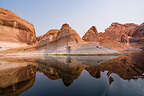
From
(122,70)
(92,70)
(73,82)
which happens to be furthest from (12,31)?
(122,70)

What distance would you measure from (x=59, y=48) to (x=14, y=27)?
36.5m

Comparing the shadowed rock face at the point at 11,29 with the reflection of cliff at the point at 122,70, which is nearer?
the reflection of cliff at the point at 122,70

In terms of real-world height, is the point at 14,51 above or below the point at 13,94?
A: above

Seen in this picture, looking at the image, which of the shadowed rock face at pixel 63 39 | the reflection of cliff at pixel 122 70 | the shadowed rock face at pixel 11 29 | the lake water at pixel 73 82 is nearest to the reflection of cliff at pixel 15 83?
the lake water at pixel 73 82

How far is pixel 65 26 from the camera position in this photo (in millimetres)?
36500

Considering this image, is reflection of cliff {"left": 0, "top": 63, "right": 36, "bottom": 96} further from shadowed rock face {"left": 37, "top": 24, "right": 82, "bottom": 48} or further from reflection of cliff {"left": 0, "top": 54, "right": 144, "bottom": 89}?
shadowed rock face {"left": 37, "top": 24, "right": 82, "bottom": 48}

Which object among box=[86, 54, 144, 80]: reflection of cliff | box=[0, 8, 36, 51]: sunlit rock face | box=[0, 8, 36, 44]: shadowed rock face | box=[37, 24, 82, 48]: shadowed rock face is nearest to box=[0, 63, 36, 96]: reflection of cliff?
box=[86, 54, 144, 80]: reflection of cliff

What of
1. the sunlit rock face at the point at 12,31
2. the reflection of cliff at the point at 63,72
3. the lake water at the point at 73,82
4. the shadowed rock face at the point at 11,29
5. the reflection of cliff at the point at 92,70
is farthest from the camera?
Answer: the shadowed rock face at the point at 11,29

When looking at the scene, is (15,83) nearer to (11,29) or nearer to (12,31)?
(12,31)

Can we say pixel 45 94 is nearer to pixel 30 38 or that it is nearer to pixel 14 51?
pixel 14 51

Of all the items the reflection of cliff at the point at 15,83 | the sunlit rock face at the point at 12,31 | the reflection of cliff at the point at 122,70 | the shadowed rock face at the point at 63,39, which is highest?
the sunlit rock face at the point at 12,31

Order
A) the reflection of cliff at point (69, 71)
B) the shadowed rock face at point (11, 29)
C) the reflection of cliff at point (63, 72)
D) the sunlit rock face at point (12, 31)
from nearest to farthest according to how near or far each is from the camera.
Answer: the reflection of cliff at point (69, 71) → the reflection of cliff at point (63, 72) → the sunlit rock face at point (12, 31) → the shadowed rock face at point (11, 29)

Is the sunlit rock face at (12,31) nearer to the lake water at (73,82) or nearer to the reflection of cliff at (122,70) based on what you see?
the lake water at (73,82)

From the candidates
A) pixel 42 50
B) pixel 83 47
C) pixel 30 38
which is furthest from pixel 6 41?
pixel 83 47
